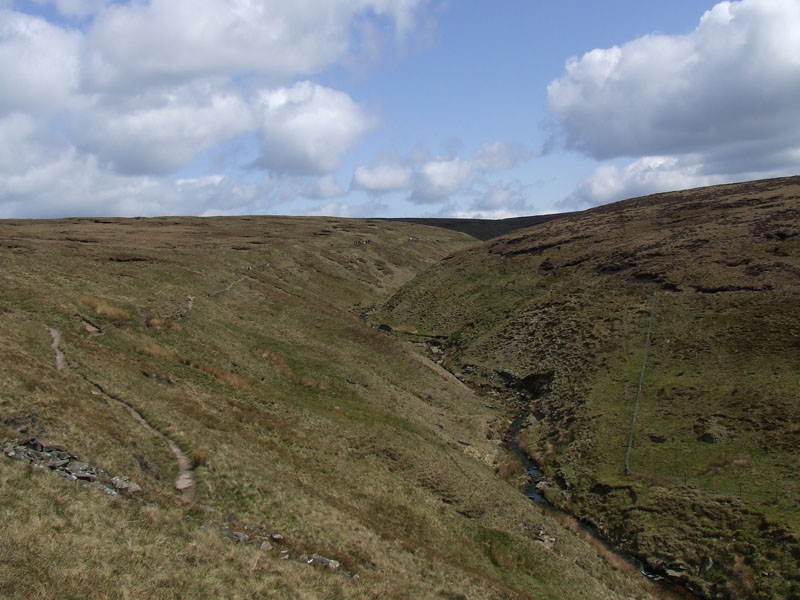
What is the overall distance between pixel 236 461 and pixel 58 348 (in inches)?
568

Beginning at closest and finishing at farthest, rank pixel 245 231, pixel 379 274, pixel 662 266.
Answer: pixel 662 266
pixel 379 274
pixel 245 231

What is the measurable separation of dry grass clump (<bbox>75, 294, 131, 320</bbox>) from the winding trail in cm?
944

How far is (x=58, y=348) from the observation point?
30812 millimetres

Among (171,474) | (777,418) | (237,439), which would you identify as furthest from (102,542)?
(777,418)

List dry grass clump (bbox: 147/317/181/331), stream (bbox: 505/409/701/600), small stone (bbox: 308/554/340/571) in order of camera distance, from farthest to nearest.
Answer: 1. dry grass clump (bbox: 147/317/181/331)
2. stream (bbox: 505/409/701/600)
3. small stone (bbox: 308/554/340/571)

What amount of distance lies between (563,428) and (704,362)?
14.6 m

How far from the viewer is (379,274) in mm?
116125

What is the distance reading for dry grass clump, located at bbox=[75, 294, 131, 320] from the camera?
4103 centimetres

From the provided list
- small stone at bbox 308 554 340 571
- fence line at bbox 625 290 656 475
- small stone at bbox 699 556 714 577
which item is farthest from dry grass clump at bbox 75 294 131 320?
small stone at bbox 699 556 714 577

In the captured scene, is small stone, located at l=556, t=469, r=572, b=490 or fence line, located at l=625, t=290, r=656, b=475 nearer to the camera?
small stone, located at l=556, t=469, r=572, b=490

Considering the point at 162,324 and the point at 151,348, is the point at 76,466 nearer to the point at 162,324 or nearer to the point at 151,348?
the point at 151,348

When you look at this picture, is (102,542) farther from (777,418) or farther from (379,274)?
(379,274)

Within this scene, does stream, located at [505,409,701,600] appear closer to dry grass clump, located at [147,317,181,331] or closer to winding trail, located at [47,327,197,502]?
winding trail, located at [47,327,197,502]

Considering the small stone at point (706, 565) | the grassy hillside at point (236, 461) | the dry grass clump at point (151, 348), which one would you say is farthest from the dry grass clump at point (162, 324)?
the small stone at point (706, 565)
